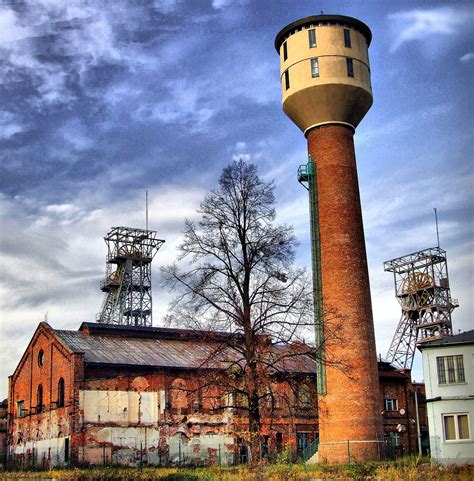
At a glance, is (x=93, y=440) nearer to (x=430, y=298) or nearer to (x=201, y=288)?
(x=201, y=288)

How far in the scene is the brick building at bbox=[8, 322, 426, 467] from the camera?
33.6 meters

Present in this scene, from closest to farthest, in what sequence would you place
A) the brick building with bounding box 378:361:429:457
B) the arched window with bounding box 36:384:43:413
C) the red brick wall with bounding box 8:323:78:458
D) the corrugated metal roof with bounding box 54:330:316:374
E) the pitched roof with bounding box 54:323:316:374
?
the red brick wall with bounding box 8:323:78:458
the corrugated metal roof with bounding box 54:330:316:374
the pitched roof with bounding box 54:323:316:374
the arched window with bounding box 36:384:43:413
the brick building with bounding box 378:361:429:457

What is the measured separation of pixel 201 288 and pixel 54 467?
1615cm

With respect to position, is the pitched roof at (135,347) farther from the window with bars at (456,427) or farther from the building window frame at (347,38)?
the building window frame at (347,38)

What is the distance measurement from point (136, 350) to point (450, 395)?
17.4 metres

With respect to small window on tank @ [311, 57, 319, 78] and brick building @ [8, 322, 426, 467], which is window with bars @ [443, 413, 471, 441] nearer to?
brick building @ [8, 322, 426, 467]

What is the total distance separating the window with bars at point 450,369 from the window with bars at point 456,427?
4.06 feet

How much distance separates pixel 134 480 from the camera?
2391cm

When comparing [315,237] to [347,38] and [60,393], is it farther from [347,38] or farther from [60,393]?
[60,393]

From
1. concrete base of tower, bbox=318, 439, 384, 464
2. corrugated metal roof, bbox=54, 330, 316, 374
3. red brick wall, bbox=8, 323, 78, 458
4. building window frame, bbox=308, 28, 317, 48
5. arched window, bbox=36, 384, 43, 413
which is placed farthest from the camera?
arched window, bbox=36, 384, 43, 413

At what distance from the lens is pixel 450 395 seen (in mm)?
26953

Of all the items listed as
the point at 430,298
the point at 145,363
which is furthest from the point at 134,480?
the point at 430,298

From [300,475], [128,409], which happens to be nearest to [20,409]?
[128,409]

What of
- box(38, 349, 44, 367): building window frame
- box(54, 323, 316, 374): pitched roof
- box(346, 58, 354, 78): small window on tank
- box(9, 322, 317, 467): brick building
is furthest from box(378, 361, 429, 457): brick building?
box(38, 349, 44, 367): building window frame
